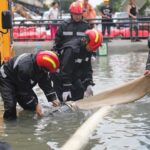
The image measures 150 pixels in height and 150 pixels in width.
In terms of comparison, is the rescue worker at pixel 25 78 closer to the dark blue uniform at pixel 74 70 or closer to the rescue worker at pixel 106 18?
the dark blue uniform at pixel 74 70

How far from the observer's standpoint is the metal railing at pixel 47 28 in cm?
2309

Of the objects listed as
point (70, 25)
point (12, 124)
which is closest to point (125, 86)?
point (70, 25)

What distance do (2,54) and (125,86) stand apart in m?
2.71

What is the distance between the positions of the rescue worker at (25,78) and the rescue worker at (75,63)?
806 mm

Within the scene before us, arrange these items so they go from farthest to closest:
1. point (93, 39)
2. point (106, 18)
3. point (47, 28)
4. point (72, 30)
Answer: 1. point (47, 28)
2. point (106, 18)
3. point (72, 30)
4. point (93, 39)

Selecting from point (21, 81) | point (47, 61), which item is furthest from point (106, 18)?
point (47, 61)

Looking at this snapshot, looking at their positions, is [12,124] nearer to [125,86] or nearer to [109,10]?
[125,86]

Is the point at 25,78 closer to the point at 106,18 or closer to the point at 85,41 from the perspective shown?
the point at 85,41

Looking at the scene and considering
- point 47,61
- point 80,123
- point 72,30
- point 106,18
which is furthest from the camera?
point 106,18

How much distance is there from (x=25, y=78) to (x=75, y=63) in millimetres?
1635

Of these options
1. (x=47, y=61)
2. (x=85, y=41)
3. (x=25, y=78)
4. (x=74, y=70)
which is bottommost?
(x=74, y=70)

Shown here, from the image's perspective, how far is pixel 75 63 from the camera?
9.81 metres

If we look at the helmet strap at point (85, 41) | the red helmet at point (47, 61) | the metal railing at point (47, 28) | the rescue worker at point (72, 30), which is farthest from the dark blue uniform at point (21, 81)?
the metal railing at point (47, 28)

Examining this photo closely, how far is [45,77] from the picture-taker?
28.7 ft
